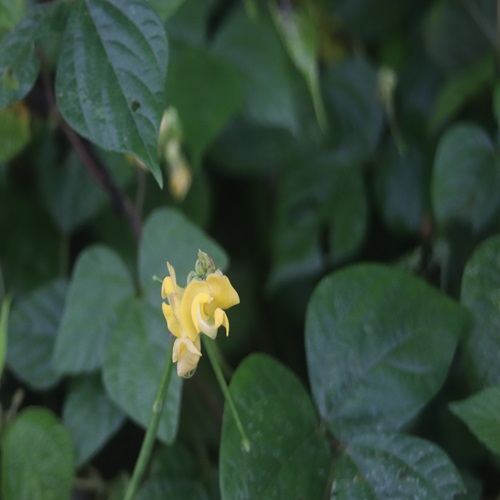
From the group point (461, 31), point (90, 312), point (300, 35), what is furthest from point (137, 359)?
point (461, 31)

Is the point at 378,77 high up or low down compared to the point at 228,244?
up

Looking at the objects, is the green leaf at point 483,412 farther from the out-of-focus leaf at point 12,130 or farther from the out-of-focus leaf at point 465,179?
the out-of-focus leaf at point 12,130

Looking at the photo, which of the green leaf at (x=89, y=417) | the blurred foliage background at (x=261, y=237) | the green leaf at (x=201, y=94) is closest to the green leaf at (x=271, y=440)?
the blurred foliage background at (x=261, y=237)

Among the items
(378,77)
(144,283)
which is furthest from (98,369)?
(378,77)

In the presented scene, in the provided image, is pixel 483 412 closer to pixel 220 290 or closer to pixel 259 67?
pixel 220 290

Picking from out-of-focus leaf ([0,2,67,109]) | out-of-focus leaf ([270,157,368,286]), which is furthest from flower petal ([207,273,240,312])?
out-of-focus leaf ([270,157,368,286])

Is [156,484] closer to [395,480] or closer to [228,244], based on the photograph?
[395,480]

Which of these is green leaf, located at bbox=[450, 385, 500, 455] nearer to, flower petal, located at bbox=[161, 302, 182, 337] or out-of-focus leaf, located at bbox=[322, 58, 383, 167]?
flower petal, located at bbox=[161, 302, 182, 337]
